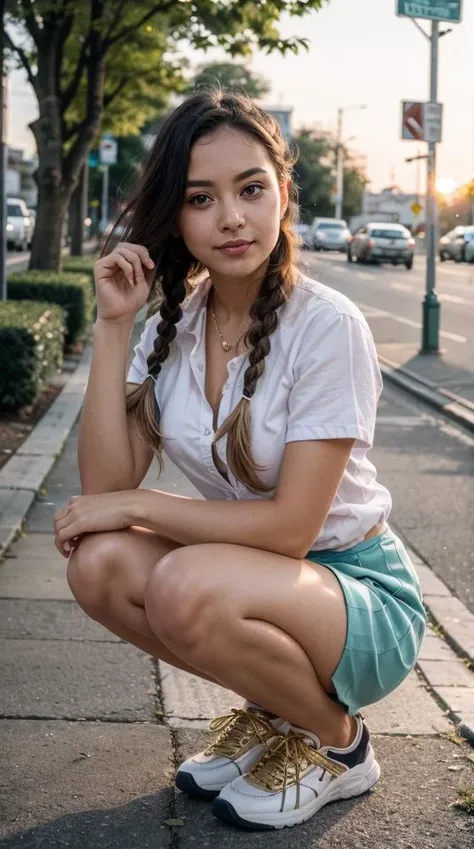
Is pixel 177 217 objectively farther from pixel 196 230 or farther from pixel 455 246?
pixel 455 246

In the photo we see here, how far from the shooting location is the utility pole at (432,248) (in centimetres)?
1552

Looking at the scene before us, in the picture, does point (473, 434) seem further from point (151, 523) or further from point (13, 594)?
point (151, 523)

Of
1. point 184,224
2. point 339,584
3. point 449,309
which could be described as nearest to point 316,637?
point 339,584

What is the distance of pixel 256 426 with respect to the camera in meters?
3.07

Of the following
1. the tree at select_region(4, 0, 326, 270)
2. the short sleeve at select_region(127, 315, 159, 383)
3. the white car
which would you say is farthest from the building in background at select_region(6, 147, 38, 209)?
the short sleeve at select_region(127, 315, 159, 383)

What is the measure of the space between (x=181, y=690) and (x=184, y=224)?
5.18 ft

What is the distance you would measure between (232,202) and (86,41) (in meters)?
16.9

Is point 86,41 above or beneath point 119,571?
above

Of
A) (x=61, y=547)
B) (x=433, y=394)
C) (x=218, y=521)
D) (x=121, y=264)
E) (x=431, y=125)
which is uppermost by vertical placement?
(x=431, y=125)

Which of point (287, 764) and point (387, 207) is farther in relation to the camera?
point (387, 207)

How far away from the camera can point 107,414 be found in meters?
3.29

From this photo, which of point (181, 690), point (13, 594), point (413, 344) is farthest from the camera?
point (413, 344)

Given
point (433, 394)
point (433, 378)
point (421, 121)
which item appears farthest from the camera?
point (421, 121)

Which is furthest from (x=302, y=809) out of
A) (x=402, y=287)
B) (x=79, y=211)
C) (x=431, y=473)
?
(x=79, y=211)
